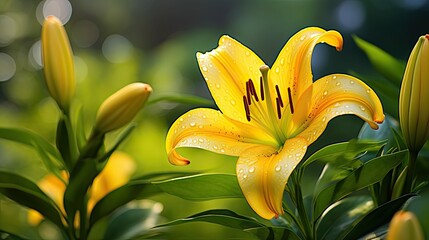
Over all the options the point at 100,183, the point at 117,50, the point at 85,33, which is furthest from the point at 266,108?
the point at 85,33

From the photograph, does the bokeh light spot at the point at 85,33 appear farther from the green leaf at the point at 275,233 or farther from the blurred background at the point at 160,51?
the green leaf at the point at 275,233

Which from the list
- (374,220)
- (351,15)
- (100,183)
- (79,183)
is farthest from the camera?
(351,15)

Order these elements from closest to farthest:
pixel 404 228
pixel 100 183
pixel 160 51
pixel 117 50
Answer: pixel 404 228
pixel 100 183
pixel 117 50
pixel 160 51

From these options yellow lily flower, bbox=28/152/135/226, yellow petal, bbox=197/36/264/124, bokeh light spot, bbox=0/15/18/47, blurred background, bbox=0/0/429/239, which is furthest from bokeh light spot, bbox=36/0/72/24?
yellow petal, bbox=197/36/264/124

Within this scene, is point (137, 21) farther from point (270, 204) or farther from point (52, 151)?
point (270, 204)

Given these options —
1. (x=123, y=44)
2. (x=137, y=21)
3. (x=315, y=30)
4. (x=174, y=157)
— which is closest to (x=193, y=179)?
(x=174, y=157)

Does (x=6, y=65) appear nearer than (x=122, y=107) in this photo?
No

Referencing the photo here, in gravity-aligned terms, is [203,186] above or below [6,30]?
below

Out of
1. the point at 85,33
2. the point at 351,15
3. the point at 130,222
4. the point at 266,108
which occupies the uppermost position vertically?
the point at 351,15

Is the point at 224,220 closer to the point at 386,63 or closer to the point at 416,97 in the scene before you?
the point at 416,97
